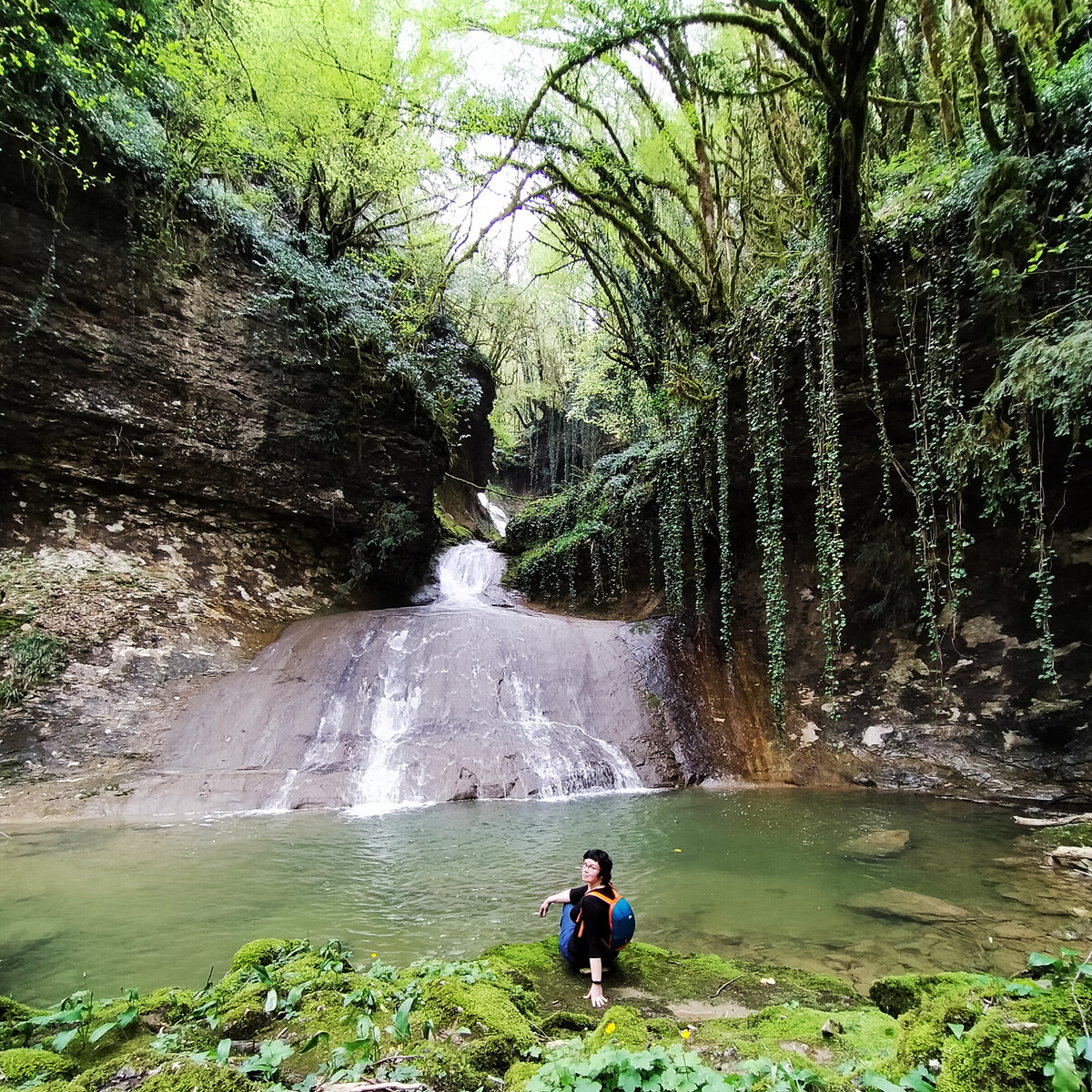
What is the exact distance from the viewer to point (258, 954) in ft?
8.06

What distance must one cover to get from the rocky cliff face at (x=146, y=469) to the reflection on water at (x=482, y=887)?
3.41 meters

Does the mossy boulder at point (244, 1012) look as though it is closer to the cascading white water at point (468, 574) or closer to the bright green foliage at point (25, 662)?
the bright green foliage at point (25, 662)

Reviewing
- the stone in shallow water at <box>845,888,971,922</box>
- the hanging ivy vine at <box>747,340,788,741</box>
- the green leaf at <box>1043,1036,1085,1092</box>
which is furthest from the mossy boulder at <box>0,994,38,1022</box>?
the hanging ivy vine at <box>747,340,788,741</box>

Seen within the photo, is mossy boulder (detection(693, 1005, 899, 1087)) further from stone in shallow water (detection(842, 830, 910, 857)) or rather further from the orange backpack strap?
stone in shallow water (detection(842, 830, 910, 857))

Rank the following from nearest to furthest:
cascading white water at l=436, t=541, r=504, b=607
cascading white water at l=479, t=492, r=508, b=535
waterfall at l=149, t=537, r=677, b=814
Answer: waterfall at l=149, t=537, r=677, b=814 < cascading white water at l=436, t=541, r=504, b=607 < cascading white water at l=479, t=492, r=508, b=535

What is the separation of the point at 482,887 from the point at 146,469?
10.2 m

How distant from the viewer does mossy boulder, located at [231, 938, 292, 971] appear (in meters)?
2.37

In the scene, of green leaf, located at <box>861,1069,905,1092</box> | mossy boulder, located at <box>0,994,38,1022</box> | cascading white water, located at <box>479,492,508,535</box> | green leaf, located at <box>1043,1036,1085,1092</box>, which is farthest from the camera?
cascading white water, located at <box>479,492,508,535</box>

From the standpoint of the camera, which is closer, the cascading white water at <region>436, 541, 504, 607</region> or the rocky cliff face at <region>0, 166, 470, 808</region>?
the rocky cliff face at <region>0, 166, 470, 808</region>

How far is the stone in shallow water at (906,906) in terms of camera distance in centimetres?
387

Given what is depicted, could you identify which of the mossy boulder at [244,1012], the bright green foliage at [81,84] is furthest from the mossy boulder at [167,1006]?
the bright green foliage at [81,84]

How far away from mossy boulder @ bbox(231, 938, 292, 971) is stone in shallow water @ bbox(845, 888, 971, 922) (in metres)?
3.71

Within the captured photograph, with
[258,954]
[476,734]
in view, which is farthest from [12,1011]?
[476,734]

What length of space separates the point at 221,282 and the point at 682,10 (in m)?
9.54
